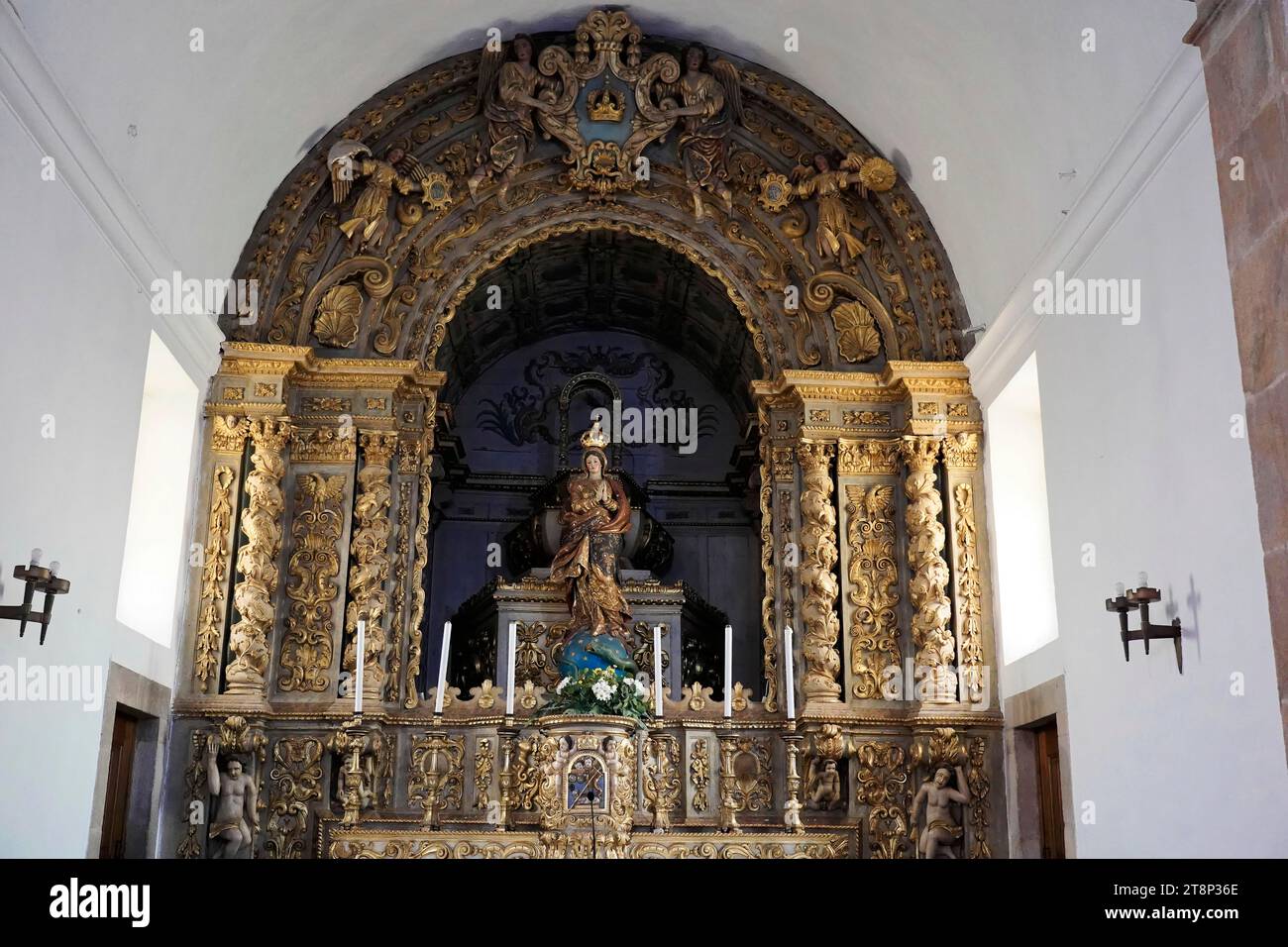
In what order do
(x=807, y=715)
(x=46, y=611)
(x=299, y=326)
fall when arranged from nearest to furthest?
(x=46, y=611), (x=807, y=715), (x=299, y=326)

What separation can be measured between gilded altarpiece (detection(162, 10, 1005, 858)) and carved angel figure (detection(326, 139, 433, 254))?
0.04m

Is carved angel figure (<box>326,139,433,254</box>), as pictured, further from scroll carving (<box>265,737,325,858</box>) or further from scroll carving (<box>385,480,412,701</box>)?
scroll carving (<box>265,737,325,858</box>)

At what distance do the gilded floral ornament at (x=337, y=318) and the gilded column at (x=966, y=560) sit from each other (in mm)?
5360

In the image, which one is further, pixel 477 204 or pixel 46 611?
pixel 477 204

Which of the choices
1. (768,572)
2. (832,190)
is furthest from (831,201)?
(768,572)

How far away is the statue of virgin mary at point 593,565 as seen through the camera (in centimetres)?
1054

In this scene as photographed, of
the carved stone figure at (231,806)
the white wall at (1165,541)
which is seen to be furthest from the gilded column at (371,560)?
the white wall at (1165,541)

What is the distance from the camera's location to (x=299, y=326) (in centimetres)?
1127

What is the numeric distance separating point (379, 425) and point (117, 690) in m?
3.28

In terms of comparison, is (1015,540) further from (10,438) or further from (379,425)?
(10,438)

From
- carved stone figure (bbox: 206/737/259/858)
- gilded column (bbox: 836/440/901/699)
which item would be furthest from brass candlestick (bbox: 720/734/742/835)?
carved stone figure (bbox: 206/737/259/858)

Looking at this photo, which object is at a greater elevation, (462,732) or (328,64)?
(328,64)
